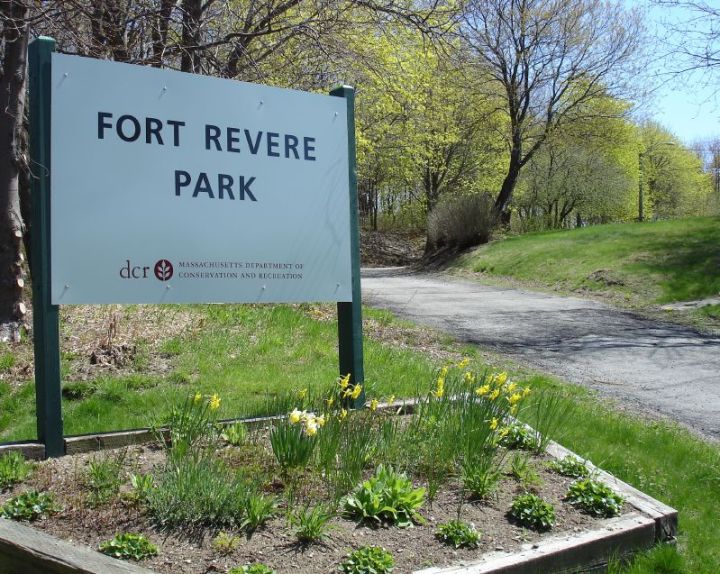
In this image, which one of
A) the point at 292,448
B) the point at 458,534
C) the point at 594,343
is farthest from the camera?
the point at 594,343

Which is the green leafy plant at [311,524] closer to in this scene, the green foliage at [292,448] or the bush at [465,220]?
the green foliage at [292,448]

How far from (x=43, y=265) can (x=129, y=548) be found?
1794mm

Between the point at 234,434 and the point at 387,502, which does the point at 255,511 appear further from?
the point at 234,434

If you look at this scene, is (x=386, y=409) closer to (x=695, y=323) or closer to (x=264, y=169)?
(x=264, y=169)

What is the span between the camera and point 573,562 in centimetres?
312

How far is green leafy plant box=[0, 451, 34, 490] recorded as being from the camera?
342cm

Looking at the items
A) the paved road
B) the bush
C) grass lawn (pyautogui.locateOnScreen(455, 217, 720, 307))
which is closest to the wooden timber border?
the paved road

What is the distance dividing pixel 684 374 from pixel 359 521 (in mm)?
6031

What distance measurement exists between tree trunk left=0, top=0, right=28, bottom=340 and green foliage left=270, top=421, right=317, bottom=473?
5.08m

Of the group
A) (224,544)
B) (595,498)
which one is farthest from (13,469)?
(595,498)

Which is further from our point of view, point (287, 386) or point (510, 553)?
point (287, 386)

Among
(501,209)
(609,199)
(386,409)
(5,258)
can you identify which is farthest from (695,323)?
(609,199)

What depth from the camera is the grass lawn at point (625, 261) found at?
13.9m

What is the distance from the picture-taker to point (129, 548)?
2791 mm
